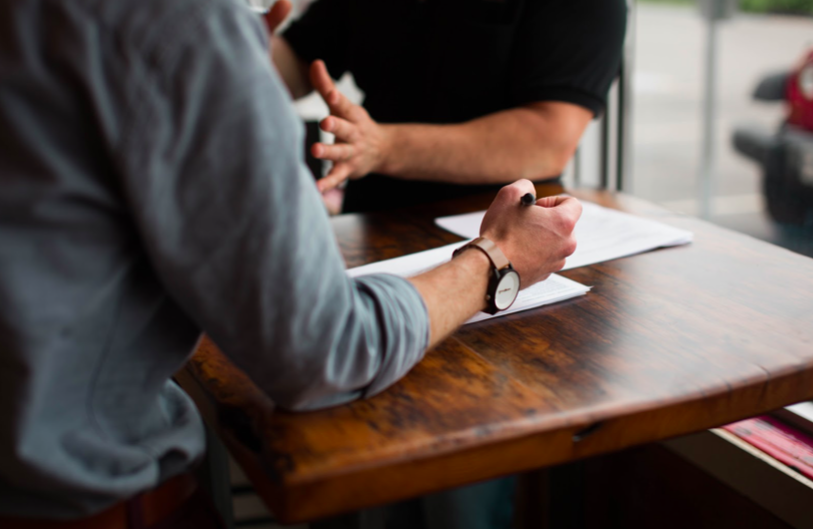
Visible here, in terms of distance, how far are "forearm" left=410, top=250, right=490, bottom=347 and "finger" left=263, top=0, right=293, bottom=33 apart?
692 mm

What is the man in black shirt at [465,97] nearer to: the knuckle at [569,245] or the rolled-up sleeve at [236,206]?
the knuckle at [569,245]

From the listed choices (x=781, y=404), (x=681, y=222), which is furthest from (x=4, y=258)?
(x=681, y=222)

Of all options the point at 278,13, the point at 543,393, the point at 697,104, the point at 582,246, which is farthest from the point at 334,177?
the point at 697,104

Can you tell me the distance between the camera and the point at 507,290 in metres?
0.83

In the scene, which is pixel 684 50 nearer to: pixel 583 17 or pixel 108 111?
pixel 583 17

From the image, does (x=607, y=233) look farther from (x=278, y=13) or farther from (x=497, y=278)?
(x=278, y=13)

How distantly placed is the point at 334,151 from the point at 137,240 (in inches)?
26.3

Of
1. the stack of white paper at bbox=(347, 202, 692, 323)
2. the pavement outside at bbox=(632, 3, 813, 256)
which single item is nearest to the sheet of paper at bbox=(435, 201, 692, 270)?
the stack of white paper at bbox=(347, 202, 692, 323)

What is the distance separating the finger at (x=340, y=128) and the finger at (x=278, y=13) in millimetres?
→ 220

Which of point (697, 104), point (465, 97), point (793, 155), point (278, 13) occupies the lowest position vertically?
point (697, 104)

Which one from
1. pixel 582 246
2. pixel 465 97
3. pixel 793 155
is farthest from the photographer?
pixel 793 155

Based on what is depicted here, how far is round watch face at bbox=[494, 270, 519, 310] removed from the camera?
32.0 inches

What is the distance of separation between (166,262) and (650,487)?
4.63 ft

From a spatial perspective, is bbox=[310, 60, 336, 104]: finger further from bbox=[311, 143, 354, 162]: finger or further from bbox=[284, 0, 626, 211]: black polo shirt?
bbox=[284, 0, 626, 211]: black polo shirt
